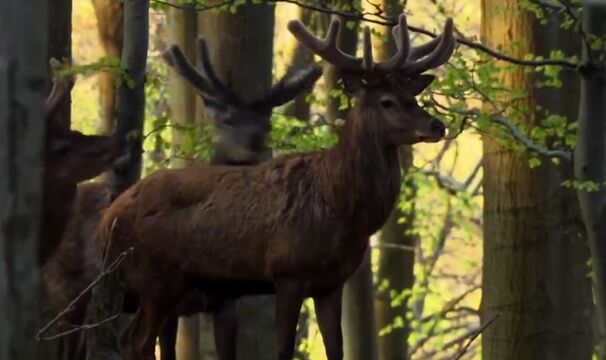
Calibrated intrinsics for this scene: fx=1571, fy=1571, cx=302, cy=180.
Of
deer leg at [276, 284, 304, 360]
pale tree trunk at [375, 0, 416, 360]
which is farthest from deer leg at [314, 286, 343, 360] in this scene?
pale tree trunk at [375, 0, 416, 360]

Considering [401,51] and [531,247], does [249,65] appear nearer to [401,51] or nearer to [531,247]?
[531,247]

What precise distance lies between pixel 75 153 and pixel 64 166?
0.53ft

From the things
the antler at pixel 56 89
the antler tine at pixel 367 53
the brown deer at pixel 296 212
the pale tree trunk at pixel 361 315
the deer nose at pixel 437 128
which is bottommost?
the pale tree trunk at pixel 361 315

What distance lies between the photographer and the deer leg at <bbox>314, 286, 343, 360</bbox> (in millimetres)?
10062

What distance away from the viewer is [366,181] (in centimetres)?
995

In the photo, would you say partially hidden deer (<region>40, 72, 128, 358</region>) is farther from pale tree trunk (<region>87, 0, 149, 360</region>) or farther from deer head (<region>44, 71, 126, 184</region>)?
pale tree trunk (<region>87, 0, 149, 360</region>)

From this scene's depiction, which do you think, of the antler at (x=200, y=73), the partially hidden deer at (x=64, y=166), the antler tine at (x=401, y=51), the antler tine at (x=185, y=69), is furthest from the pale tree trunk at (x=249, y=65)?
the antler tine at (x=401, y=51)

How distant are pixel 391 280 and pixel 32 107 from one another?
1431cm

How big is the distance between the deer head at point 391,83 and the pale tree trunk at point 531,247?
3.66m

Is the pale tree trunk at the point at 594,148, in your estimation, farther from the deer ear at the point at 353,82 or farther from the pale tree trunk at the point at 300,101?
the pale tree trunk at the point at 300,101

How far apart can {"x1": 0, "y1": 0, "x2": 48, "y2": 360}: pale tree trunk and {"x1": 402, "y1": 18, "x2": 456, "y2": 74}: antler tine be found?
451 centimetres

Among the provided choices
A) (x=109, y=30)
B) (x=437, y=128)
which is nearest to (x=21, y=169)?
(x=437, y=128)

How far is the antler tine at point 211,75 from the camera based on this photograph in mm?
12266

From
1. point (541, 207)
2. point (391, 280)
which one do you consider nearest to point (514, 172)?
point (541, 207)
